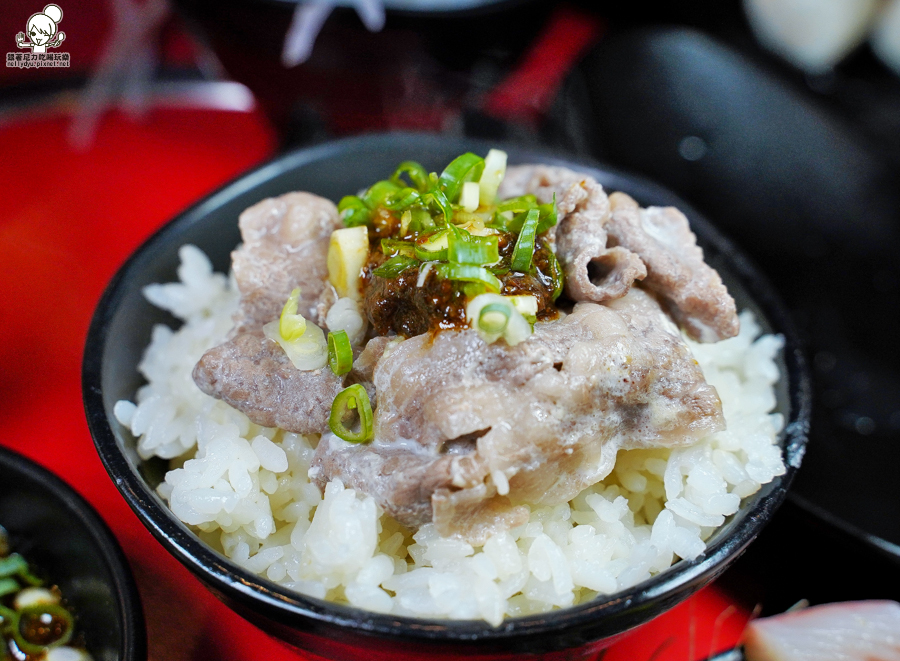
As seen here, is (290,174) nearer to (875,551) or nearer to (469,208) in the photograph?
(469,208)

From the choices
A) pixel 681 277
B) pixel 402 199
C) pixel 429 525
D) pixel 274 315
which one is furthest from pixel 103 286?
pixel 681 277

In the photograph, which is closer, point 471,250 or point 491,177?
point 471,250

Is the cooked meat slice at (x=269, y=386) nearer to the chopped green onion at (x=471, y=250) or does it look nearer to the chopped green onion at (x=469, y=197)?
the chopped green onion at (x=471, y=250)

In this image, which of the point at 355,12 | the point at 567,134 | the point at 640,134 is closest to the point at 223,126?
the point at 355,12

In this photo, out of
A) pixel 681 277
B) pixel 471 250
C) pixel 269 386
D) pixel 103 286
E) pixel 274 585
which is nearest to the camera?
pixel 274 585

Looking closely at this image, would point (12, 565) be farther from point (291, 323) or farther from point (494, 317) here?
point (494, 317)

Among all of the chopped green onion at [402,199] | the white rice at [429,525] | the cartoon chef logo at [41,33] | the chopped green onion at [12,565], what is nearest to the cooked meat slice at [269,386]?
the white rice at [429,525]

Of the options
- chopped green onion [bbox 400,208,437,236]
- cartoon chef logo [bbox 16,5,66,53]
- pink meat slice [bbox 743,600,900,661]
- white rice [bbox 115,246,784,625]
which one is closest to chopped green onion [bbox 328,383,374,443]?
white rice [bbox 115,246,784,625]
